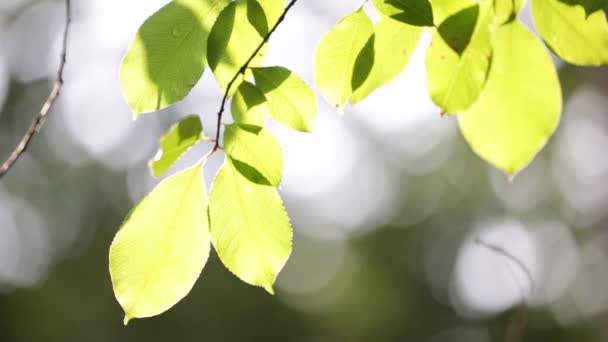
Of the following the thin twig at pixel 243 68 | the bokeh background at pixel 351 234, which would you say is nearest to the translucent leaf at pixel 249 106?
the thin twig at pixel 243 68

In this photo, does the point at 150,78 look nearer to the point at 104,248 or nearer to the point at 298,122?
the point at 298,122

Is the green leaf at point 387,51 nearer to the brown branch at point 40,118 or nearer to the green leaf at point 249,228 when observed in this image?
the green leaf at point 249,228

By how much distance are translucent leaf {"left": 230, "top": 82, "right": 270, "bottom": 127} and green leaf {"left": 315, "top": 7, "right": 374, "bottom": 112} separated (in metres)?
0.05

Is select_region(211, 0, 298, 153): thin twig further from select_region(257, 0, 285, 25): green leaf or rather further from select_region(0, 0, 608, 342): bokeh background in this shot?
select_region(0, 0, 608, 342): bokeh background

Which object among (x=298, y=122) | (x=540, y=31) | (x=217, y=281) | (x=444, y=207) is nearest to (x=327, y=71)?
(x=298, y=122)

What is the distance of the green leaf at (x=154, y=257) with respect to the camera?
475 millimetres

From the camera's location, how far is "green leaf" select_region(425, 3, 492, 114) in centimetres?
48

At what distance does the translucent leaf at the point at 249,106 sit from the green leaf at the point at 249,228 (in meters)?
0.05

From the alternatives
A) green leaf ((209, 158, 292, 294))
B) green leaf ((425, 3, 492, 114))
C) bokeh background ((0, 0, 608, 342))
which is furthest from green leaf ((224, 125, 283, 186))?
bokeh background ((0, 0, 608, 342))

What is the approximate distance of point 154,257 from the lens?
477mm

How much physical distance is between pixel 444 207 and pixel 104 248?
5.01 metres

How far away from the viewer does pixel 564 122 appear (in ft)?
29.4

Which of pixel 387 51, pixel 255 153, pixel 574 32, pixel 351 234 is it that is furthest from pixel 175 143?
pixel 351 234

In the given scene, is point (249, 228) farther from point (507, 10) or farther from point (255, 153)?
point (507, 10)
